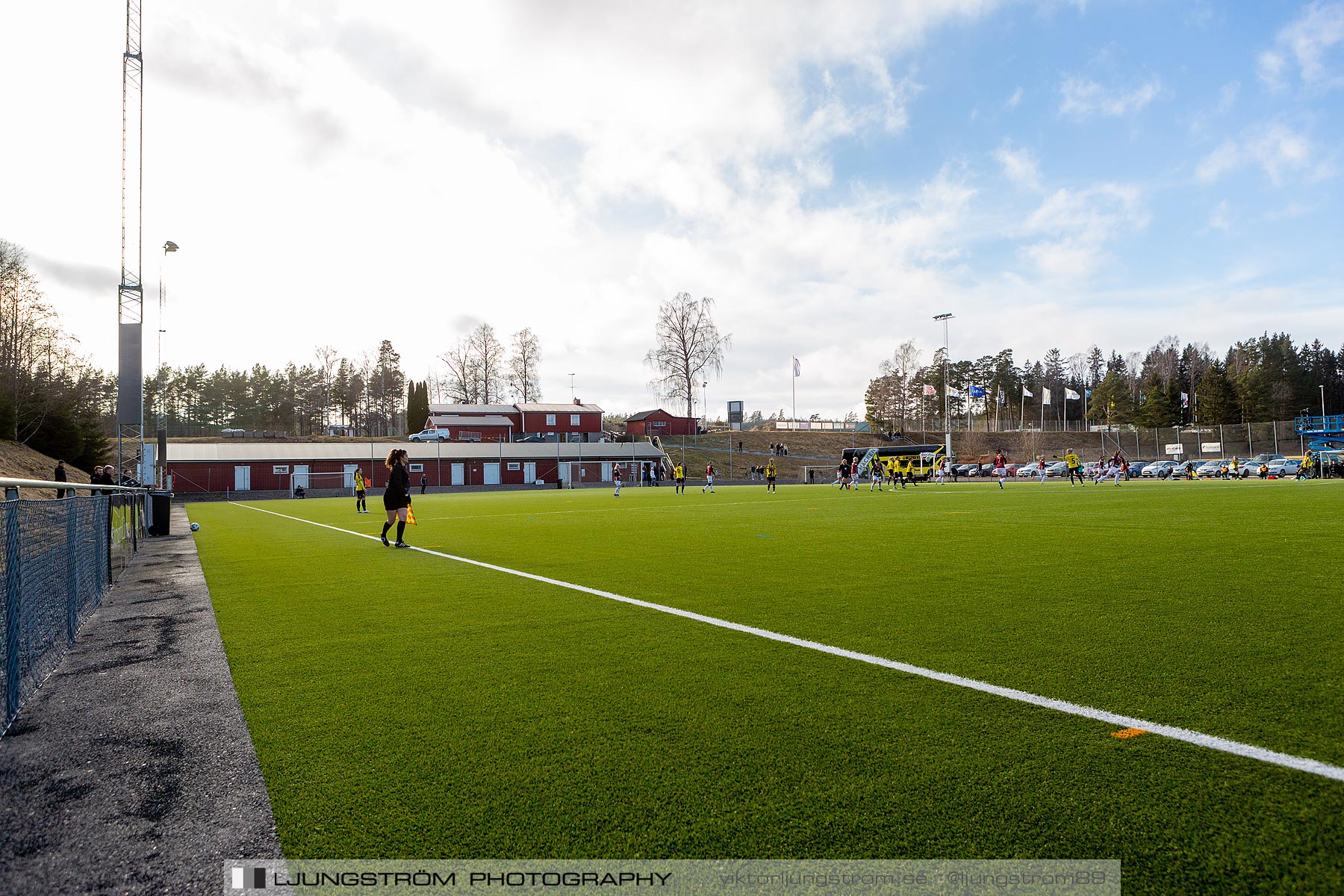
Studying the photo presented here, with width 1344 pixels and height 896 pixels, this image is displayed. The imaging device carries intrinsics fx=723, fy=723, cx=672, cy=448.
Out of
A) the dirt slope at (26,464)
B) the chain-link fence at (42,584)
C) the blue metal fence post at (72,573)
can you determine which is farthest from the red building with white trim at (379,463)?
the blue metal fence post at (72,573)

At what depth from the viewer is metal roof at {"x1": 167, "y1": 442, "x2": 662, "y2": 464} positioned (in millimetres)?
55938

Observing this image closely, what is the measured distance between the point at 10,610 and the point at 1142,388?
6155 inches

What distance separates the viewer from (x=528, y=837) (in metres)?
2.73

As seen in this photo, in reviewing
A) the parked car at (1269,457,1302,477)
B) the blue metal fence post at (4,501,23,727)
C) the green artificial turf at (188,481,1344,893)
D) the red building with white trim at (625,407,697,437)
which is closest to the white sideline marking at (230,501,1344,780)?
the green artificial turf at (188,481,1344,893)

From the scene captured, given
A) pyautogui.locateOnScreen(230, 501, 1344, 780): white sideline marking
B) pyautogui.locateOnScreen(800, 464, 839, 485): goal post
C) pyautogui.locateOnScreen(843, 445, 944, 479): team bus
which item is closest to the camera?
pyautogui.locateOnScreen(230, 501, 1344, 780): white sideline marking

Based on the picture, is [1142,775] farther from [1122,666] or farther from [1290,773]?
[1122,666]

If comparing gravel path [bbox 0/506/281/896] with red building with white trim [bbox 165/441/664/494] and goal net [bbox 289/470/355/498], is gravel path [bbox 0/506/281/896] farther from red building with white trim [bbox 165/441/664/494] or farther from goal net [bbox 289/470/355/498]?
goal net [bbox 289/470/355/498]

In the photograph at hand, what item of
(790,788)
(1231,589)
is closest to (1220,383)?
(1231,589)

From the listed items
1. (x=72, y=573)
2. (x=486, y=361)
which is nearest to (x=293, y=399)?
(x=486, y=361)

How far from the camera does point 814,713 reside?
4.01 m

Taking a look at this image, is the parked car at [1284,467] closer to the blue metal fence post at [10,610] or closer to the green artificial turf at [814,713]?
the green artificial turf at [814,713]

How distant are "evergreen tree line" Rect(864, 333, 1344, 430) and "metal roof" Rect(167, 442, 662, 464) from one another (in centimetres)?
3636

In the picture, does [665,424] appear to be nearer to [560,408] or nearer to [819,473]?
[560,408]

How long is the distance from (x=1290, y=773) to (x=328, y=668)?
5.57 metres
